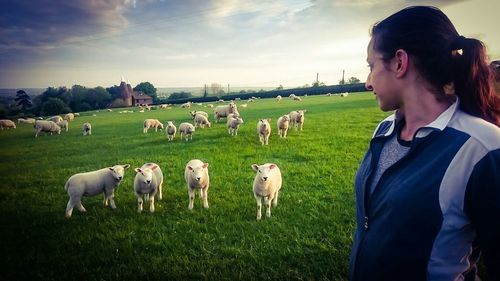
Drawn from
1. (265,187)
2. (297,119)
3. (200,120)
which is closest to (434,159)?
(265,187)

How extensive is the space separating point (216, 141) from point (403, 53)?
32.2 feet

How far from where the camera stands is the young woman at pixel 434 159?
3.74 ft

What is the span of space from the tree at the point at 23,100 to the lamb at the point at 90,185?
166 centimetres

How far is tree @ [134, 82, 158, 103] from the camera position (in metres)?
4.39

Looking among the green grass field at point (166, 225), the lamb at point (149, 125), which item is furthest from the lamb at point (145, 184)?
the lamb at point (149, 125)

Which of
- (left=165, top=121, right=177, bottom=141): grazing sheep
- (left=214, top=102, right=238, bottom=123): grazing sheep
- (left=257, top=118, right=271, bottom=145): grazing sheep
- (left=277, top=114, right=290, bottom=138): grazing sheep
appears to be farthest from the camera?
(left=214, top=102, right=238, bottom=123): grazing sheep

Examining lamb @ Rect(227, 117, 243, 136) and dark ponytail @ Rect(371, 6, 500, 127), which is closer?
dark ponytail @ Rect(371, 6, 500, 127)

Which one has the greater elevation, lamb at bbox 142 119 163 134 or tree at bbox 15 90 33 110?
tree at bbox 15 90 33 110

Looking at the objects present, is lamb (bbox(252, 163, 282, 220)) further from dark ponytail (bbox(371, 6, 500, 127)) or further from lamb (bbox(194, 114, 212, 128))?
lamb (bbox(194, 114, 212, 128))

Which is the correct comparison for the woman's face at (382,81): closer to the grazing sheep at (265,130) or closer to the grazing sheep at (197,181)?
the grazing sheep at (197,181)

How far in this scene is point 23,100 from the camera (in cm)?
338

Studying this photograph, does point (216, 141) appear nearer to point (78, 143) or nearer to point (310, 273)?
point (78, 143)

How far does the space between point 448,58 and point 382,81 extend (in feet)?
0.88

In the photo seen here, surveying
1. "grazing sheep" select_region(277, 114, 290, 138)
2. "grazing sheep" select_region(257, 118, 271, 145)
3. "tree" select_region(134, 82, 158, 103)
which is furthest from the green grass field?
"grazing sheep" select_region(277, 114, 290, 138)
